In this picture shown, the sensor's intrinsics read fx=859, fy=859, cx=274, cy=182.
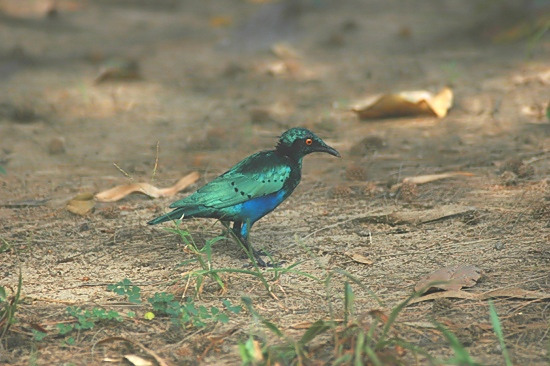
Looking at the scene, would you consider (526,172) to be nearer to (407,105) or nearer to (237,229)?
(407,105)

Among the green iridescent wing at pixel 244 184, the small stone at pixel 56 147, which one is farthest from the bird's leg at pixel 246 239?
the small stone at pixel 56 147

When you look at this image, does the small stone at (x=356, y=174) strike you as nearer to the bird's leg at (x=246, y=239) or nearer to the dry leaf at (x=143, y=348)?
the bird's leg at (x=246, y=239)

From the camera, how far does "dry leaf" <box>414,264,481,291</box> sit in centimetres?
357

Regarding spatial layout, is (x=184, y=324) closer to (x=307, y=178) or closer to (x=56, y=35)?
(x=307, y=178)

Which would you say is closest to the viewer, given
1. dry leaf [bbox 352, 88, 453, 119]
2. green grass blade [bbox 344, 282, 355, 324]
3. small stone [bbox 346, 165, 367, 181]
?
green grass blade [bbox 344, 282, 355, 324]

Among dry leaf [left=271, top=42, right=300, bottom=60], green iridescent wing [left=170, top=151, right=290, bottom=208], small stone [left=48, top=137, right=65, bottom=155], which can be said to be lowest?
small stone [left=48, top=137, right=65, bottom=155]

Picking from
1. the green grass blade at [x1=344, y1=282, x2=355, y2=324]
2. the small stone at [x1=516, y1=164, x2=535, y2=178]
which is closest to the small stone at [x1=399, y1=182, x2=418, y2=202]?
the small stone at [x1=516, y1=164, x2=535, y2=178]

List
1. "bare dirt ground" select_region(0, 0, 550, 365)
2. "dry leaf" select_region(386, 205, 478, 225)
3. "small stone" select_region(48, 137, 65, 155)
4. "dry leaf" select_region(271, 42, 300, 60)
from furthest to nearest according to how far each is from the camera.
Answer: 1. "dry leaf" select_region(271, 42, 300, 60)
2. "small stone" select_region(48, 137, 65, 155)
3. "dry leaf" select_region(386, 205, 478, 225)
4. "bare dirt ground" select_region(0, 0, 550, 365)

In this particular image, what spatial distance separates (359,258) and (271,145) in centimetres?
199

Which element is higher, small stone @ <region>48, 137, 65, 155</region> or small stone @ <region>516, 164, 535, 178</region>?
small stone @ <region>516, 164, 535, 178</region>

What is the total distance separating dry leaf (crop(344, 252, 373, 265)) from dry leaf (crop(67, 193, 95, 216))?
1.52 metres

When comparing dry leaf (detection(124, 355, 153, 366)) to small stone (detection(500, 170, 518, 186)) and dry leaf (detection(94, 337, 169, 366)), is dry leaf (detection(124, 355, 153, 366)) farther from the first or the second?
small stone (detection(500, 170, 518, 186))

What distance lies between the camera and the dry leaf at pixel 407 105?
607 centimetres

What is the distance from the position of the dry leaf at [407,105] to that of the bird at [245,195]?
6.90 feet
